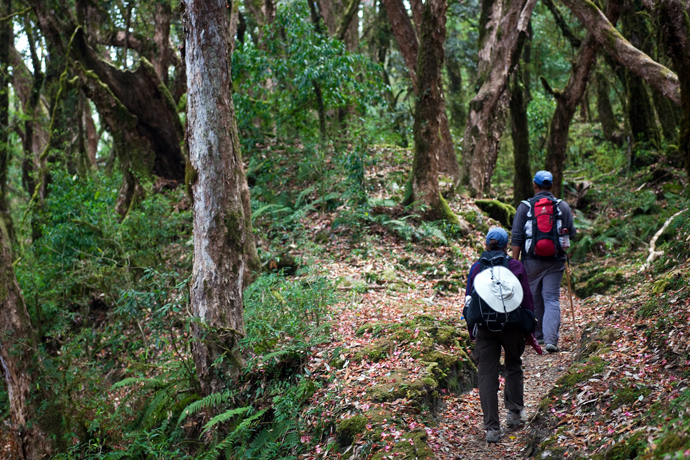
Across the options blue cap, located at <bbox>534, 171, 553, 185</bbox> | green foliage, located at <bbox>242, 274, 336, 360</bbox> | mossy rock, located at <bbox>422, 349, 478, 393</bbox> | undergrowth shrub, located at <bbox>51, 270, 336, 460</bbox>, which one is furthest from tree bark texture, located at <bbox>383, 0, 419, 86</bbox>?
mossy rock, located at <bbox>422, 349, 478, 393</bbox>

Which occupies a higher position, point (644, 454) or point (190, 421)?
point (644, 454)

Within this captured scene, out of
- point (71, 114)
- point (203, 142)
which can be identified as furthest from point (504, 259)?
point (71, 114)

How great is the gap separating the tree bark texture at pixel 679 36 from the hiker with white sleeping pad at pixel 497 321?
2.19m

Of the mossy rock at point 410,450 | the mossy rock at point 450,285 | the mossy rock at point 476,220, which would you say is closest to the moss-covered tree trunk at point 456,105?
the mossy rock at point 476,220

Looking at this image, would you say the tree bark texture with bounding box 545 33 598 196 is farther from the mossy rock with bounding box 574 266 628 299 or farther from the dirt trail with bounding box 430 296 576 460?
the dirt trail with bounding box 430 296 576 460

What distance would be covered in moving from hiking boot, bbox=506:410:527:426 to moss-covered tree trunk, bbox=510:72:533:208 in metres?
10.1

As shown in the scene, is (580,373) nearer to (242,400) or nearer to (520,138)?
(242,400)

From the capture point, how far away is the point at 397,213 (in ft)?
40.7

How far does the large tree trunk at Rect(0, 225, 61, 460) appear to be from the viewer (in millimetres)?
7742

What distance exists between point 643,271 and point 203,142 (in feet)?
23.8

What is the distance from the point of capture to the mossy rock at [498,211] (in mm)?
13539

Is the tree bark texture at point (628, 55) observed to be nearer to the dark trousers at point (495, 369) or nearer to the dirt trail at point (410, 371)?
the dirt trail at point (410, 371)

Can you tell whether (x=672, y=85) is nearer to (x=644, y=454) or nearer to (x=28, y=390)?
(x=644, y=454)

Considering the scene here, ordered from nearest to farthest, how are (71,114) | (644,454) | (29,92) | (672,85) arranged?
(644,454) < (672,85) < (71,114) < (29,92)
